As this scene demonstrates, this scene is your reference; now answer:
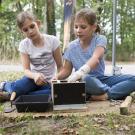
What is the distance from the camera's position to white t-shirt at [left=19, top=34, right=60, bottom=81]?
14.7ft

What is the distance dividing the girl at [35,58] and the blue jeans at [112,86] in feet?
1.42

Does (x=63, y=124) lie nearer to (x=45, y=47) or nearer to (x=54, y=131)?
(x=54, y=131)

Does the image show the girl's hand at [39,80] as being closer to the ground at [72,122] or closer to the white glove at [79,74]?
the white glove at [79,74]

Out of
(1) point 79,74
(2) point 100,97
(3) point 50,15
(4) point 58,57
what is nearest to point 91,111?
(1) point 79,74

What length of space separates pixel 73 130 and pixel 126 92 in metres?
1.42

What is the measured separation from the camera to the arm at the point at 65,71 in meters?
4.35

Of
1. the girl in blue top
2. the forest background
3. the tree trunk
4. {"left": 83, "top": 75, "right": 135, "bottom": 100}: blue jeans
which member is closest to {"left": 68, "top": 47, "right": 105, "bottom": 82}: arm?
the girl in blue top

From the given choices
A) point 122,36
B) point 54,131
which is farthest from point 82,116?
point 122,36

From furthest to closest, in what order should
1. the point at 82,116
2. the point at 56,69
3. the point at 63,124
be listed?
the point at 56,69 → the point at 82,116 → the point at 63,124

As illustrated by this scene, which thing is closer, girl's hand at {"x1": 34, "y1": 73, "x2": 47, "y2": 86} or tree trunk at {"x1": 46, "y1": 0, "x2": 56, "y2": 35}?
girl's hand at {"x1": 34, "y1": 73, "x2": 47, "y2": 86}

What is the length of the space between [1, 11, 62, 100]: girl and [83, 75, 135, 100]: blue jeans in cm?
43

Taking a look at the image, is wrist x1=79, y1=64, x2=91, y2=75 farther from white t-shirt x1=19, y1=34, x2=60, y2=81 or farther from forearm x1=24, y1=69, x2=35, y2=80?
white t-shirt x1=19, y1=34, x2=60, y2=81

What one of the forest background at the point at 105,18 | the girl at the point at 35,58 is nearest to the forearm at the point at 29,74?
the girl at the point at 35,58

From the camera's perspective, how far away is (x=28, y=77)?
4.31 m
